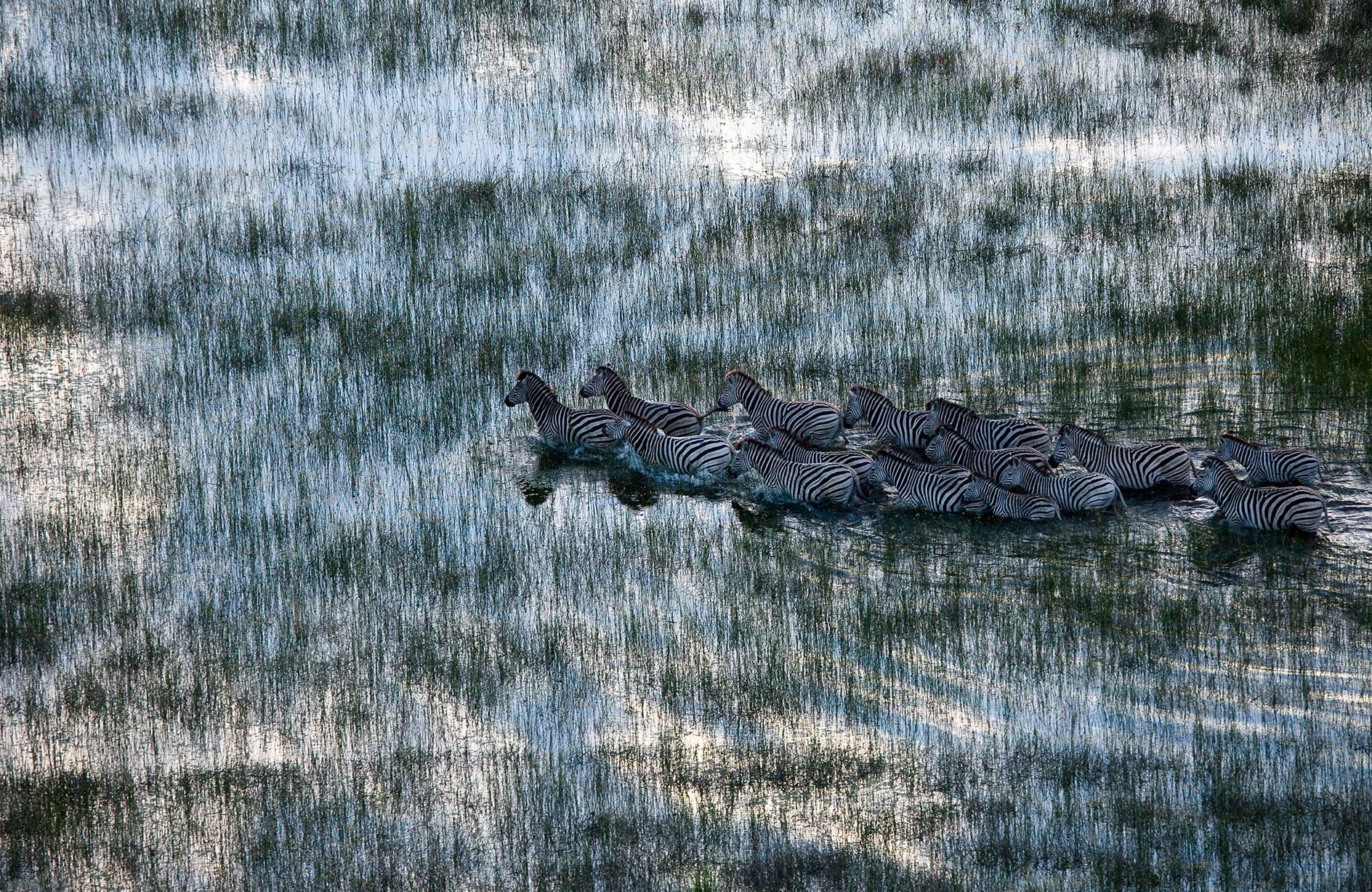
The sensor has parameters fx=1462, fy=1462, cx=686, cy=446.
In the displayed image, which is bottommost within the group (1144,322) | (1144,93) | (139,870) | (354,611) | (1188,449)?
Answer: (139,870)

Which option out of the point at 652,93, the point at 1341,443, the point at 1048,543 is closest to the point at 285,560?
the point at 1048,543

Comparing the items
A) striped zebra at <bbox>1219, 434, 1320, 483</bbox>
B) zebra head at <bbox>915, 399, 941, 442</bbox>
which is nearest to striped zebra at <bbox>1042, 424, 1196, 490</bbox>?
striped zebra at <bbox>1219, 434, 1320, 483</bbox>

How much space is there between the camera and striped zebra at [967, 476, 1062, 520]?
420 inches

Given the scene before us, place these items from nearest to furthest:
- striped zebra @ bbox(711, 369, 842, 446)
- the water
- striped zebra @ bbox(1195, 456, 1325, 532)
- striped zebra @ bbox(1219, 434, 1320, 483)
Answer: the water < striped zebra @ bbox(1195, 456, 1325, 532) < striped zebra @ bbox(1219, 434, 1320, 483) < striped zebra @ bbox(711, 369, 842, 446)

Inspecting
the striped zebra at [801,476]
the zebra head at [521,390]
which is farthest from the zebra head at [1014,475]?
the zebra head at [521,390]

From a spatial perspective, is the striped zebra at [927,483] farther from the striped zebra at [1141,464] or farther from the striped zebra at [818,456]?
the striped zebra at [1141,464]

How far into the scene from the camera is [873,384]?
13773 millimetres

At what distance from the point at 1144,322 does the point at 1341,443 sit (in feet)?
10.5

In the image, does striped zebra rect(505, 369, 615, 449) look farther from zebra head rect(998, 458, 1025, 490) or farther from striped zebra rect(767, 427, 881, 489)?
zebra head rect(998, 458, 1025, 490)

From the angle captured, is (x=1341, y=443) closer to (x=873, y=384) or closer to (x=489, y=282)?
(x=873, y=384)

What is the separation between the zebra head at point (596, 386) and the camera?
43.1 ft

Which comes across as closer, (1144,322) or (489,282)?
(1144,322)

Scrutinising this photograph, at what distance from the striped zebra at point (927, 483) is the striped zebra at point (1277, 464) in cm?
202

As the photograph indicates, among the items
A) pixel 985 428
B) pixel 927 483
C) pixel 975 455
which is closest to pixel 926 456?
pixel 985 428
